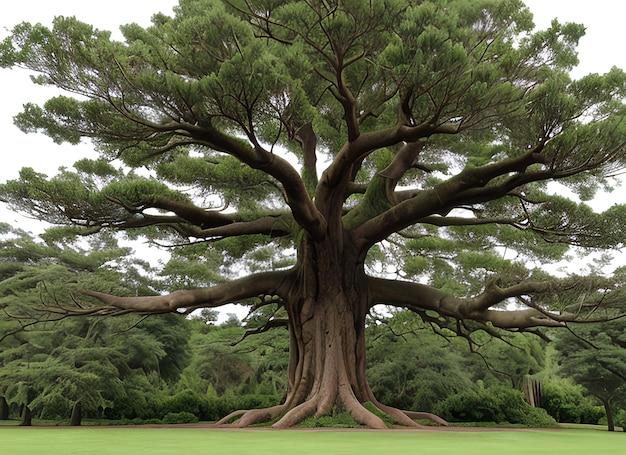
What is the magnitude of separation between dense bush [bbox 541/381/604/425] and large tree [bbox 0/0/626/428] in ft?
27.1

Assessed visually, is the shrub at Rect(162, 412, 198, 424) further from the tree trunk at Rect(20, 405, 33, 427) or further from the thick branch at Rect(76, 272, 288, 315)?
the thick branch at Rect(76, 272, 288, 315)

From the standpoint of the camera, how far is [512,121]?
783cm

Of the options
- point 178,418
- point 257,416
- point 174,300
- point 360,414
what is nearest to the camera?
point 360,414

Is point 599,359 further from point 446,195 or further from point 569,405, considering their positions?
point 446,195

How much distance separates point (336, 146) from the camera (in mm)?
11352

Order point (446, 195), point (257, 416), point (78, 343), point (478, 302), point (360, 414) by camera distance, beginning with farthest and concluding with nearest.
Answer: point (78, 343) → point (478, 302) → point (257, 416) → point (446, 195) → point (360, 414)

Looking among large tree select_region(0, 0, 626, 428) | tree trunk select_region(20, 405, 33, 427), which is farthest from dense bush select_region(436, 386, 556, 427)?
tree trunk select_region(20, 405, 33, 427)

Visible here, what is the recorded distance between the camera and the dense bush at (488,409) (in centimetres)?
1428

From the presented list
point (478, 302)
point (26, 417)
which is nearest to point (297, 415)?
point (478, 302)

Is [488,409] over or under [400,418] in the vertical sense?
over

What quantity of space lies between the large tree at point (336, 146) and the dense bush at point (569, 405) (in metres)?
8.27

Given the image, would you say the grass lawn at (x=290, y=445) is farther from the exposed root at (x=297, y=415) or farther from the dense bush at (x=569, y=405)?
the dense bush at (x=569, y=405)

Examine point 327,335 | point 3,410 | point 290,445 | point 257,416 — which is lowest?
point 290,445

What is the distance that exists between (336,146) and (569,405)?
12581mm
